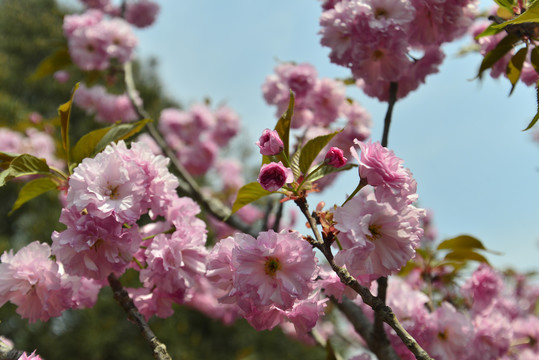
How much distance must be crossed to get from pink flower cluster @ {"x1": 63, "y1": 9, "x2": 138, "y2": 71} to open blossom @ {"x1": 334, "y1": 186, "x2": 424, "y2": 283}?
221 centimetres

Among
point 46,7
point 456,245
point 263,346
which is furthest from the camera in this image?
point 46,7

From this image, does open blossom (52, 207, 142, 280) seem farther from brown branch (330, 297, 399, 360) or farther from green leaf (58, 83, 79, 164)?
brown branch (330, 297, 399, 360)

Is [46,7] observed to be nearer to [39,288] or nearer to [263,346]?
[263,346]

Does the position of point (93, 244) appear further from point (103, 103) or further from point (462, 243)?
point (103, 103)

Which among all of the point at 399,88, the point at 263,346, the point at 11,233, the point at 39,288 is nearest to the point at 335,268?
the point at 39,288

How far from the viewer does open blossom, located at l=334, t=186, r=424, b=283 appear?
2.20 feet

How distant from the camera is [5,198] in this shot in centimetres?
852

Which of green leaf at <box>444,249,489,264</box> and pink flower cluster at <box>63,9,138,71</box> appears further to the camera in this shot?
pink flower cluster at <box>63,9,138,71</box>

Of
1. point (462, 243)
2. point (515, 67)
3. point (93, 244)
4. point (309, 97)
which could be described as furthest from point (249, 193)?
point (309, 97)

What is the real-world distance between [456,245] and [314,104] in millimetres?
836

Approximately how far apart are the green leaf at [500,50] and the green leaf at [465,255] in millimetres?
521

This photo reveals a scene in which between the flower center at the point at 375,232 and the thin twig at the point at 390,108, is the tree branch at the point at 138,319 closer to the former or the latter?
the flower center at the point at 375,232

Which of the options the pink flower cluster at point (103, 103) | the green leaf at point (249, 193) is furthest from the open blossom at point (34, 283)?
the pink flower cluster at point (103, 103)

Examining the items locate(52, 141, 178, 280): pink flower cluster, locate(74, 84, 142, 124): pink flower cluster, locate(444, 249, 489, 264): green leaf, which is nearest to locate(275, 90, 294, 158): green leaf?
locate(52, 141, 178, 280): pink flower cluster
